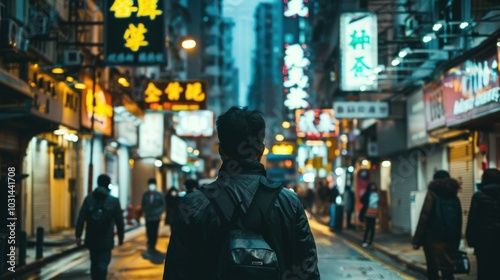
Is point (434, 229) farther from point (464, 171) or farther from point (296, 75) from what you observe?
point (296, 75)

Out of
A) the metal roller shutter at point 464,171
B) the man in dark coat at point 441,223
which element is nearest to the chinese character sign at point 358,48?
the metal roller shutter at point 464,171

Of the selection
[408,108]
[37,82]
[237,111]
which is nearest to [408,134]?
[408,108]

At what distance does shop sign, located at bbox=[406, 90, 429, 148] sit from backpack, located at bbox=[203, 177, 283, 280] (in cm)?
2026

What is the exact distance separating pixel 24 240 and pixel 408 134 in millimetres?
15980

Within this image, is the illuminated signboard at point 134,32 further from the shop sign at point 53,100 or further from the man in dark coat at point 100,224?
the man in dark coat at point 100,224

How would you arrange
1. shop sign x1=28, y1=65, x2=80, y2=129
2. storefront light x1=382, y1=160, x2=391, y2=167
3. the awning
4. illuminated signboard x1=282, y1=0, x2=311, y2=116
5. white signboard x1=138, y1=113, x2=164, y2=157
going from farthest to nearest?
illuminated signboard x1=282, y1=0, x2=311, y2=116 < white signboard x1=138, y1=113, x2=164, y2=157 < storefront light x1=382, y1=160, x2=391, y2=167 < shop sign x1=28, y1=65, x2=80, y2=129 < the awning

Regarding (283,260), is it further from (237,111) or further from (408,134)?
(408,134)

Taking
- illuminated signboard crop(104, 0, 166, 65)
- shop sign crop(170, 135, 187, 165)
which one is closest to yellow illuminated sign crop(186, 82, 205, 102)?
illuminated signboard crop(104, 0, 166, 65)

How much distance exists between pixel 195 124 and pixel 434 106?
2805 centimetres

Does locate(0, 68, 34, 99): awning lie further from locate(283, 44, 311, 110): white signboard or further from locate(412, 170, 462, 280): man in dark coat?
locate(283, 44, 311, 110): white signboard

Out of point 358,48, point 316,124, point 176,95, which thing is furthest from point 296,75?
point 358,48

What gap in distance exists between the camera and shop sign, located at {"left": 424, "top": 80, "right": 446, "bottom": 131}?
20.2m

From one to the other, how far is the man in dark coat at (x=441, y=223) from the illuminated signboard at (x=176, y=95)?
21.9m

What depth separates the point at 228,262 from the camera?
3.29 metres
